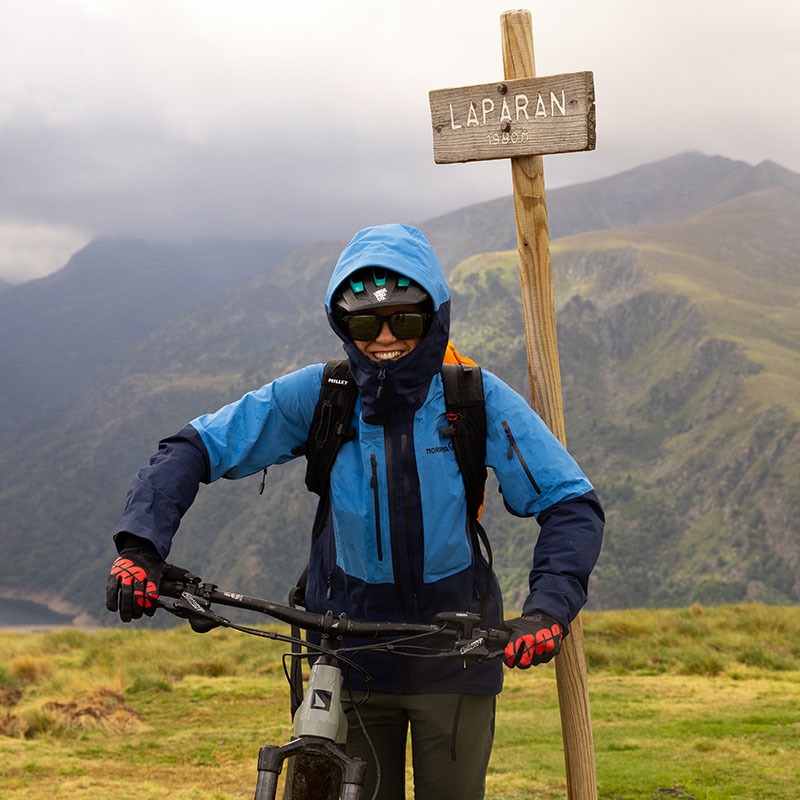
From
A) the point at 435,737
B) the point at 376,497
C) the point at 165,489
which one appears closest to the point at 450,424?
the point at 376,497

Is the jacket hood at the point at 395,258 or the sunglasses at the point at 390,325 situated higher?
the jacket hood at the point at 395,258

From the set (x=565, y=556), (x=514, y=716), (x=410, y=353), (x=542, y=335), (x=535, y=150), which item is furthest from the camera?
(x=514, y=716)

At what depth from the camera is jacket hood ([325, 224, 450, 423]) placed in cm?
336

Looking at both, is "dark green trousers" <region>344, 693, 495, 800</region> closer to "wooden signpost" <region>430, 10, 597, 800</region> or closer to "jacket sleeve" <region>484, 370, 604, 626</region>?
"jacket sleeve" <region>484, 370, 604, 626</region>

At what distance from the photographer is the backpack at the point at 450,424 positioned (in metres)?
3.44

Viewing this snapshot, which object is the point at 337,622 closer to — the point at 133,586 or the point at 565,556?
the point at 133,586

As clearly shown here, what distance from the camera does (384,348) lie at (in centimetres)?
344

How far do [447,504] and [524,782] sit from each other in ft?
15.1

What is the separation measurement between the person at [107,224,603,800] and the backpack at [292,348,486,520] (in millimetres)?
36

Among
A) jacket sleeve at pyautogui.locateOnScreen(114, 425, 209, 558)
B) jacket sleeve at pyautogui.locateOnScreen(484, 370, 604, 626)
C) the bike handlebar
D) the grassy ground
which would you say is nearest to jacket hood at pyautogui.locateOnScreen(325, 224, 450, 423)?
jacket sleeve at pyautogui.locateOnScreen(484, 370, 604, 626)

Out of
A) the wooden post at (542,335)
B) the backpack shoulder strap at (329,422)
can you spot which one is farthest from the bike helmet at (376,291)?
the wooden post at (542,335)

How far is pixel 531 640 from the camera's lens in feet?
9.56

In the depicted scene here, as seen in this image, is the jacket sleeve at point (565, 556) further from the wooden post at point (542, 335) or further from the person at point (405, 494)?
the wooden post at point (542, 335)

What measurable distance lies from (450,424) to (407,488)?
287 millimetres
